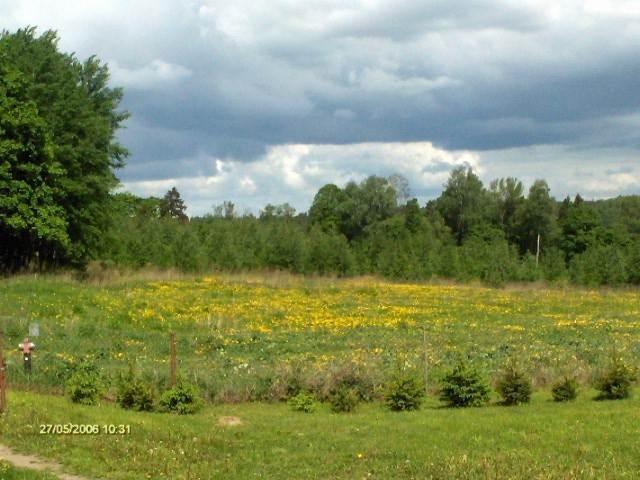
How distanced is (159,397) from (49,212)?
96.2ft

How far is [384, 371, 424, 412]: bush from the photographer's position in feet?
49.0

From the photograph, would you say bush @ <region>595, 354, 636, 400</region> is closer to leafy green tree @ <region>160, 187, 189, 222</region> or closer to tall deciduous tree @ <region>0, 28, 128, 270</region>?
tall deciduous tree @ <region>0, 28, 128, 270</region>

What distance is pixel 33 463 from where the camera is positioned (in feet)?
33.9

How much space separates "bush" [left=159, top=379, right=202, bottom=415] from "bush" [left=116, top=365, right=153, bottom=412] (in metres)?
0.26

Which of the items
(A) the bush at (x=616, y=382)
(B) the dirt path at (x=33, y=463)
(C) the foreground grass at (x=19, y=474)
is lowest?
(B) the dirt path at (x=33, y=463)

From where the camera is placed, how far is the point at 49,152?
40.8m

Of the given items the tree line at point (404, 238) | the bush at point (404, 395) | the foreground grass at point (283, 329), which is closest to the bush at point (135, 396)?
the foreground grass at point (283, 329)

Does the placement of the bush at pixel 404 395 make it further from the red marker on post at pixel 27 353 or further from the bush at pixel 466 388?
the red marker on post at pixel 27 353

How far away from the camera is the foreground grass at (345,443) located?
10.2m

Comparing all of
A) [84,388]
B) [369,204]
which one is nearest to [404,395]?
[84,388]

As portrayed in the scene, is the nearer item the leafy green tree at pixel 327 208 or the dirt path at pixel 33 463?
the dirt path at pixel 33 463

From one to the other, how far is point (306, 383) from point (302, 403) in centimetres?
102

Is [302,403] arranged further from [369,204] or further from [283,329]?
[369,204]

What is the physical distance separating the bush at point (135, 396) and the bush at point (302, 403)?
2.74 metres
